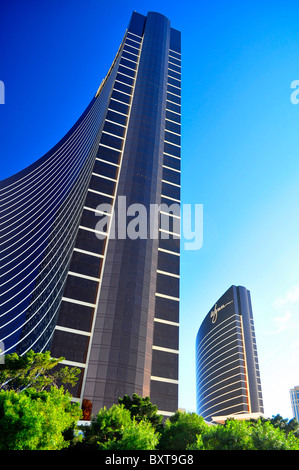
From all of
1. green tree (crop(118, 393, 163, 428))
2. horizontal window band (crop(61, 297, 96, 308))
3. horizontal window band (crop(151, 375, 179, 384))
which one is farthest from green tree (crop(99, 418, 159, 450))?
horizontal window band (crop(61, 297, 96, 308))

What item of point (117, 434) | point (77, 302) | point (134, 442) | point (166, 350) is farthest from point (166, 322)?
point (134, 442)

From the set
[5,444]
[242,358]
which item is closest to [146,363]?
[5,444]

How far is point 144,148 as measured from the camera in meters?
85.1

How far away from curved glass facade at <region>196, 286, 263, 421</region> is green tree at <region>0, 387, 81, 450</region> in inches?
4409

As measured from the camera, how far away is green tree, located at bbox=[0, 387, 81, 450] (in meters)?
27.1

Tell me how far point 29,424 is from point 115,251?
141 feet

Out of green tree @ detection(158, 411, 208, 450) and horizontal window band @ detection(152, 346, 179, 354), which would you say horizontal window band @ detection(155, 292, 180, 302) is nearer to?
horizontal window band @ detection(152, 346, 179, 354)

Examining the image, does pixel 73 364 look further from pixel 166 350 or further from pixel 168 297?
pixel 168 297

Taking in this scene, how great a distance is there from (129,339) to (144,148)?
1856 inches

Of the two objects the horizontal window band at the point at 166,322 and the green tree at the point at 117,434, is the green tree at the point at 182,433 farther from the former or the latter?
the horizontal window band at the point at 166,322

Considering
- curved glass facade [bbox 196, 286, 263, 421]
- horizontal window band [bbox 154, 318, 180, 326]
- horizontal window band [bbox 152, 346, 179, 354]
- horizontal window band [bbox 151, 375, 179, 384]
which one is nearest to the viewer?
horizontal window band [bbox 151, 375, 179, 384]

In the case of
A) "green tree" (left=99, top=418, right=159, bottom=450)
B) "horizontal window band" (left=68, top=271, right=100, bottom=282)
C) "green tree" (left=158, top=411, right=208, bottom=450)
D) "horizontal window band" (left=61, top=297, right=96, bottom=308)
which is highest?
"horizontal window band" (left=68, top=271, right=100, bottom=282)

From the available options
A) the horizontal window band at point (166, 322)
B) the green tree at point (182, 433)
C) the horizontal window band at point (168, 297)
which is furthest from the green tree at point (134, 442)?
the horizontal window band at point (168, 297)
